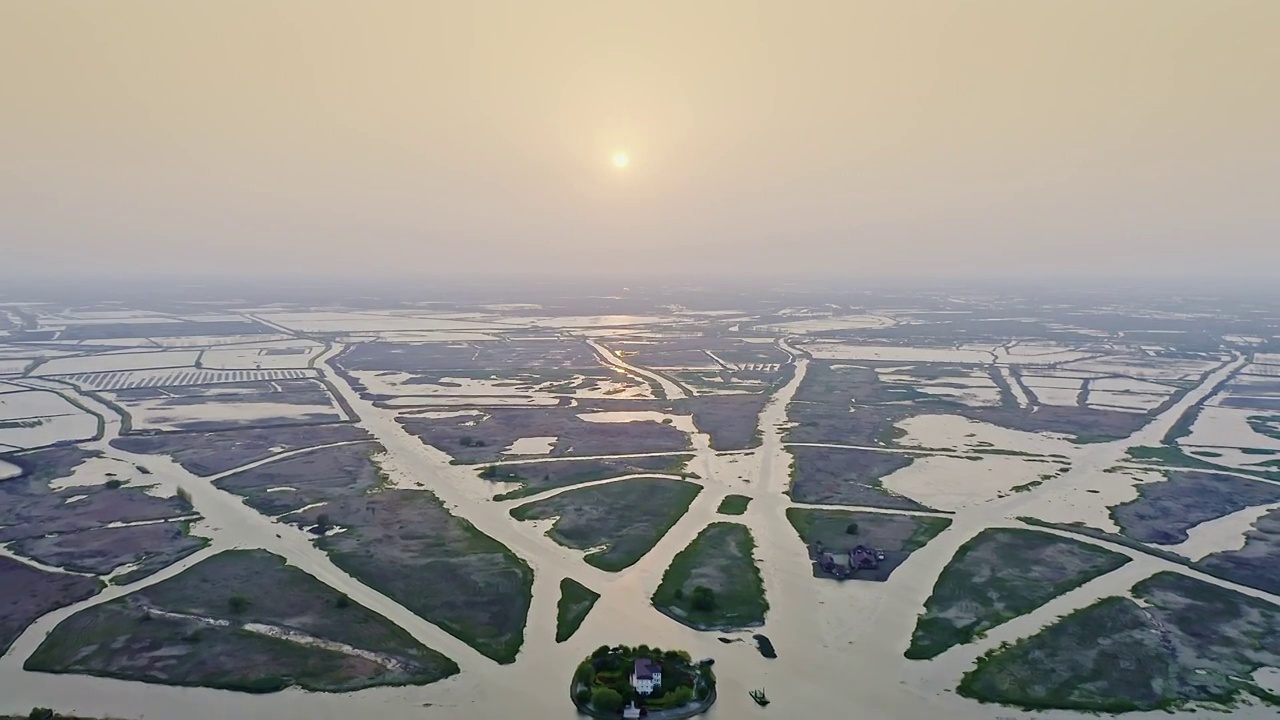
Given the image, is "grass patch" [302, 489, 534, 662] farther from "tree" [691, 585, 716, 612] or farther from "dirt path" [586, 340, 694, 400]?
"dirt path" [586, 340, 694, 400]

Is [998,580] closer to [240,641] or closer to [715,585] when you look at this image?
[715,585]

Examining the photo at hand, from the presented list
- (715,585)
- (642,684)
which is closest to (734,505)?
(715,585)

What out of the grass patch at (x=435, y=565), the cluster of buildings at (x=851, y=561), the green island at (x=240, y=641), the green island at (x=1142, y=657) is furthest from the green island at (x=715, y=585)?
the green island at (x=240, y=641)

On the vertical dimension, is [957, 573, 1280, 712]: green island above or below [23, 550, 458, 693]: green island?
below

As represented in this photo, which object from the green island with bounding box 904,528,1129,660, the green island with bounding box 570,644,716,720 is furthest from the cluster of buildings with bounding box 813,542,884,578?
the green island with bounding box 570,644,716,720

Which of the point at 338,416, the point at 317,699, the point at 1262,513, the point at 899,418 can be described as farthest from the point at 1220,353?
the point at 317,699

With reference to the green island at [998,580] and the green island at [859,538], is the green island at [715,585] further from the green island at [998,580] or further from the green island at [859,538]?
the green island at [998,580]

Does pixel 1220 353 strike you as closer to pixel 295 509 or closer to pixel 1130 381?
pixel 1130 381
